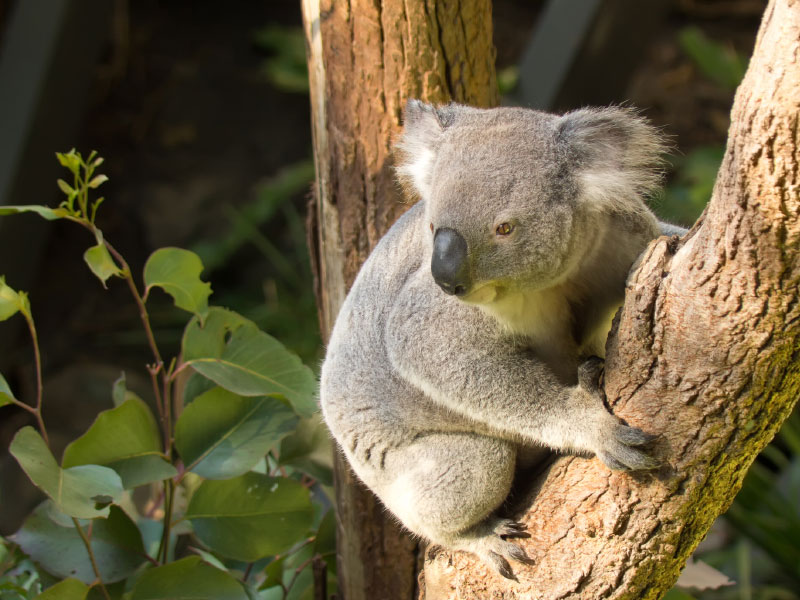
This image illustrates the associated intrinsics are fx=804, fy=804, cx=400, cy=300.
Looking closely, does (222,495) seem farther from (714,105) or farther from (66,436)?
(714,105)

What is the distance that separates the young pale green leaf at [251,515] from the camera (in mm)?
2531

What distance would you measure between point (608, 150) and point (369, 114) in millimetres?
982

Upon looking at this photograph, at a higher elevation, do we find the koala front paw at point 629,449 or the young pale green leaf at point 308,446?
the koala front paw at point 629,449

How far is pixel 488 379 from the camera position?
198 centimetres

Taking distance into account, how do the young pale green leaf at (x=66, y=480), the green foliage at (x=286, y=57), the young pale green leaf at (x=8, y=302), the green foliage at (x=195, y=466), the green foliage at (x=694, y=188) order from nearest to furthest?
1. the young pale green leaf at (x=66, y=480)
2. the young pale green leaf at (x=8, y=302)
3. the green foliage at (x=195, y=466)
4. the green foliage at (x=694, y=188)
5. the green foliage at (x=286, y=57)

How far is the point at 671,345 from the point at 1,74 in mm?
4414

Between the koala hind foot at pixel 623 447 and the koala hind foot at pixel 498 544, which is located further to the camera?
the koala hind foot at pixel 498 544

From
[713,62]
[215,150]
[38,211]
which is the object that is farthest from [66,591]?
[215,150]

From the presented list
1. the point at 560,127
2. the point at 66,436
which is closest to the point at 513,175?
the point at 560,127

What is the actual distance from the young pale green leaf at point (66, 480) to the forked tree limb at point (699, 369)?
1.01 metres

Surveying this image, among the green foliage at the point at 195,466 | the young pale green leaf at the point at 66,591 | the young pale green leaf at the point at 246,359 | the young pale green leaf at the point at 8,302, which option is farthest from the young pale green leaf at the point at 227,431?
the young pale green leaf at the point at 8,302

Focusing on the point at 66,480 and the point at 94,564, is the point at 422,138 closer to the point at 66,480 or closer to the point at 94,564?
the point at 66,480

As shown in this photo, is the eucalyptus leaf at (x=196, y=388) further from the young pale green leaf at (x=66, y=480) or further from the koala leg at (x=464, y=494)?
the koala leg at (x=464, y=494)

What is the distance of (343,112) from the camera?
2.67 meters
